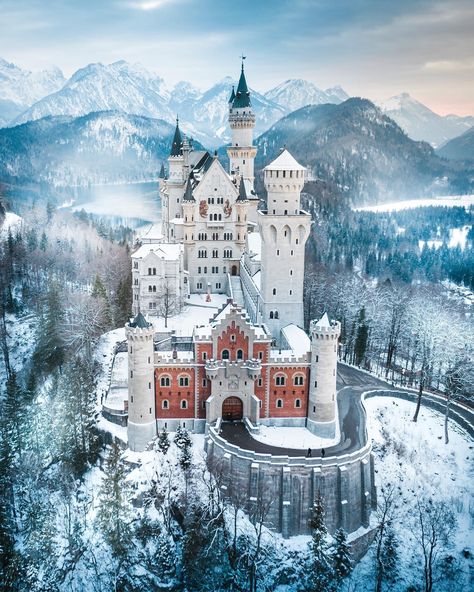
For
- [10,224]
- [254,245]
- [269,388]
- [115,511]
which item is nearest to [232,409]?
[269,388]

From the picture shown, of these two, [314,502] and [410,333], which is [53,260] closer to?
[410,333]

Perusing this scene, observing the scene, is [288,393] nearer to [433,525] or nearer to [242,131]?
[433,525]

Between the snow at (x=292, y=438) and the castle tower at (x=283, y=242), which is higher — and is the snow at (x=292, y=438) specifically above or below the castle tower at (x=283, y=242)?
below

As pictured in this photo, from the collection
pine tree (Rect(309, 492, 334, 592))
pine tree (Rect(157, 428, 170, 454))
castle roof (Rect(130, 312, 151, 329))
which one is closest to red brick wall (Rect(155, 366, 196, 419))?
pine tree (Rect(157, 428, 170, 454))

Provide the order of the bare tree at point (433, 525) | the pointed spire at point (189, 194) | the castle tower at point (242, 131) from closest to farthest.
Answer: the bare tree at point (433, 525), the pointed spire at point (189, 194), the castle tower at point (242, 131)

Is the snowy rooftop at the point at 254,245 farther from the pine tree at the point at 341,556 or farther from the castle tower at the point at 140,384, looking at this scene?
the pine tree at the point at 341,556

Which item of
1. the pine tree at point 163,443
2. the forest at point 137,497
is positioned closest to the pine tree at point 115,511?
the forest at point 137,497

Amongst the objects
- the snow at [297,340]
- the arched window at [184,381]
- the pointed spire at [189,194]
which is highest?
the pointed spire at [189,194]

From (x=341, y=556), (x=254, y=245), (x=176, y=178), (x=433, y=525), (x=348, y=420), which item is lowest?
(x=341, y=556)
